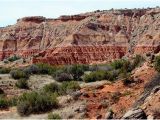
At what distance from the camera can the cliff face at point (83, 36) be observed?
111125 mm

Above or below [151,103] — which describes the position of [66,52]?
below

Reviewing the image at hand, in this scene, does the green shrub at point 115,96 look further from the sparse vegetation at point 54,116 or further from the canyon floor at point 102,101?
the sparse vegetation at point 54,116

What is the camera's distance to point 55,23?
5246 inches

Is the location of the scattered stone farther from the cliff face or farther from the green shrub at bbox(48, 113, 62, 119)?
the cliff face

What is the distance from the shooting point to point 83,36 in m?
119

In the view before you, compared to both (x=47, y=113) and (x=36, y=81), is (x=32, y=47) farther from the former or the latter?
(x=47, y=113)

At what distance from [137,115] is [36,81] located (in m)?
30.6

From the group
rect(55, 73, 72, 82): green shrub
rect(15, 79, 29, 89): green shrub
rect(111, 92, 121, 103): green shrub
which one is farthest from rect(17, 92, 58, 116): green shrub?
rect(55, 73, 72, 82): green shrub

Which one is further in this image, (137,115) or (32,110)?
(32,110)

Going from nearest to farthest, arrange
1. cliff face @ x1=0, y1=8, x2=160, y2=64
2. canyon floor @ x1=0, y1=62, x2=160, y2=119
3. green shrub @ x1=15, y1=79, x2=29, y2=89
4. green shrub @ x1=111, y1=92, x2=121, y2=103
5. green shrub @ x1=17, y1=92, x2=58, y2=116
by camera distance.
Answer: canyon floor @ x1=0, y1=62, x2=160, y2=119 < green shrub @ x1=111, y1=92, x2=121, y2=103 < green shrub @ x1=17, y1=92, x2=58, y2=116 < green shrub @ x1=15, y1=79, x2=29, y2=89 < cliff face @ x1=0, y1=8, x2=160, y2=64

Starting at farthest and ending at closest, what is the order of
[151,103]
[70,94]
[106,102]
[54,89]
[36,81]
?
[36,81] < [54,89] < [70,94] < [106,102] < [151,103]

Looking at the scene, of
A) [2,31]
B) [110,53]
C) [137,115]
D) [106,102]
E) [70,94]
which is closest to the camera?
[137,115]

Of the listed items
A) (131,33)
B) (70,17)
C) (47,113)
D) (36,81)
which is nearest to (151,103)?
(47,113)

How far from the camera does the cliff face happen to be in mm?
111125
